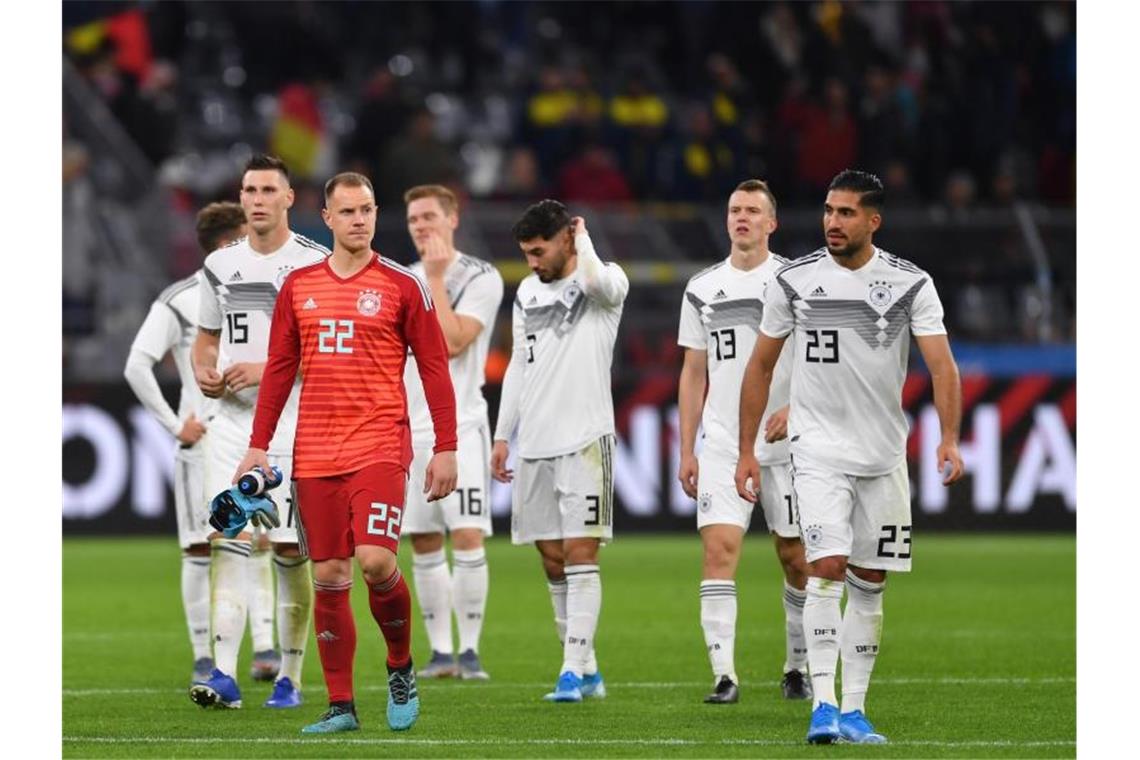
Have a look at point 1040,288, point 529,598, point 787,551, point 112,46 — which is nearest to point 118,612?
point 529,598

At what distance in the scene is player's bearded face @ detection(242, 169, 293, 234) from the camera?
9.55 metres

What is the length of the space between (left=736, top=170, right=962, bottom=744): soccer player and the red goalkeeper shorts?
1.38 metres

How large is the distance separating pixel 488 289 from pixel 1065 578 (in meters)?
6.77

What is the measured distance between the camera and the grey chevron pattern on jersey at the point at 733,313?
9.94 meters

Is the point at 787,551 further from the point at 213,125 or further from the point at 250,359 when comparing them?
the point at 213,125

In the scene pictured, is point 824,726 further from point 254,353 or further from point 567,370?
point 254,353

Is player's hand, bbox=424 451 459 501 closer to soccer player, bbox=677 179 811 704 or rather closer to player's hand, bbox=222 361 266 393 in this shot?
player's hand, bbox=222 361 266 393

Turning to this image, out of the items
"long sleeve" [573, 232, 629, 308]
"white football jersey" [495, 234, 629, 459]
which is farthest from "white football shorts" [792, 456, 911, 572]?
"white football jersey" [495, 234, 629, 459]

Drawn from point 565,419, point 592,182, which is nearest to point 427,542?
point 565,419

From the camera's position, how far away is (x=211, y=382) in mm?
9539

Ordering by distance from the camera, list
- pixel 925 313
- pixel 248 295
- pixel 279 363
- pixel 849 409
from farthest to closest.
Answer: pixel 248 295, pixel 279 363, pixel 849 409, pixel 925 313

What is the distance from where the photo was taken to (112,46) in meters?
23.2

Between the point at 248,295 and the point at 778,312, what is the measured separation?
102 inches
